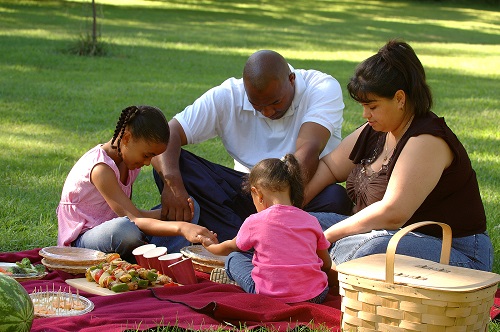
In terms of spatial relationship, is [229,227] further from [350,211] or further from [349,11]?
[349,11]

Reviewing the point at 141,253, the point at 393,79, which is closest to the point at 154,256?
the point at 141,253

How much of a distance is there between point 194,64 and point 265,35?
6.17 metres

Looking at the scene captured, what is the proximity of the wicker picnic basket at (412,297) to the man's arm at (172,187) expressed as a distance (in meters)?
1.73

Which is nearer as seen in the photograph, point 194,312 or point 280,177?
point 194,312

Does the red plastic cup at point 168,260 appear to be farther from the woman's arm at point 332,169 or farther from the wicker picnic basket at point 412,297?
the wicker picnic basket at point 412,297

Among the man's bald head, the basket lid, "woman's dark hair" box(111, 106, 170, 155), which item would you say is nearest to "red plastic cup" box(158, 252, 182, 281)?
"woman's dark hair" box(111, 106, 170, 155)

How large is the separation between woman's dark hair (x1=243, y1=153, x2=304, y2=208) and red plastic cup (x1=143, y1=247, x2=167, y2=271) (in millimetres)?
754

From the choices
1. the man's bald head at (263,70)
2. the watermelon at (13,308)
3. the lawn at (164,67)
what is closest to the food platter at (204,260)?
the man's bald head at (263,70)

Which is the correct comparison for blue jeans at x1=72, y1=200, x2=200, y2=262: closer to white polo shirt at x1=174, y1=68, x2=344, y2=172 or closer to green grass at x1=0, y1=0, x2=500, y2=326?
green grass at x1=0, y1=0, x2=500, y2=326

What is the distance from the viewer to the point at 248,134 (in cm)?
596

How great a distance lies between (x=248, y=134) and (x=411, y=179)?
1886 mm

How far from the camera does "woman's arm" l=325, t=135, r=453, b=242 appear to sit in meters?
4.29

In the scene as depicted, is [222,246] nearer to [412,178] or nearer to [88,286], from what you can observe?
[88,286]

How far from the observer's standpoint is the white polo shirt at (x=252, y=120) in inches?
229
